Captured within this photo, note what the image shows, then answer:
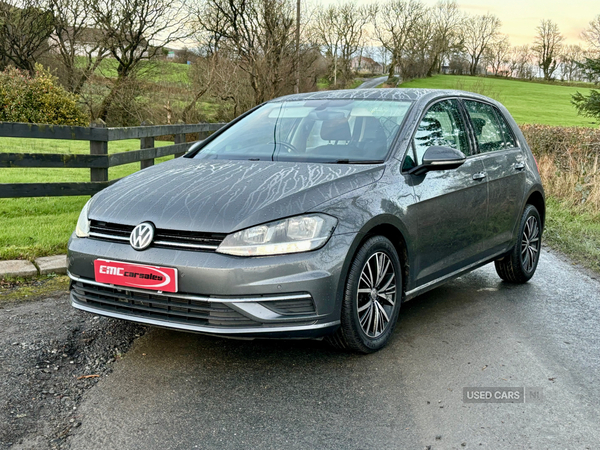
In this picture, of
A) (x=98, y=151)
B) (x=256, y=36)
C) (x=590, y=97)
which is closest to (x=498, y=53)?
(x=256, y=36)

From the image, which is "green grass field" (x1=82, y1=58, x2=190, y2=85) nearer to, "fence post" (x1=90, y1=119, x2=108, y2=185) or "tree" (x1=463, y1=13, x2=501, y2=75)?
"fence post" (x1=90, y1=119, x2=108, y2=185)

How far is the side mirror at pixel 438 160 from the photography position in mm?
4340

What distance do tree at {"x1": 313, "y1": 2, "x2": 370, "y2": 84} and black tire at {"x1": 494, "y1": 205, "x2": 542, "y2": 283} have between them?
5686cm

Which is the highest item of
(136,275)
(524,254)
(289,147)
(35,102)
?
(35,102)

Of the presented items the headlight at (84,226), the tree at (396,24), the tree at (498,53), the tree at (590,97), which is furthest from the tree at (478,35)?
the headlight at (84,226)

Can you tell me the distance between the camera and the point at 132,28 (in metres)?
31.5

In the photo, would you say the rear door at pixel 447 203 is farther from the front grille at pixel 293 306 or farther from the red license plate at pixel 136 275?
the red license plate at pixel 136 275

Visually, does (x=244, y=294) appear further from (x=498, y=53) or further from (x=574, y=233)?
(x=498, y=53)

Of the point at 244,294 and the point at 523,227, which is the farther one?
the point at 523,227

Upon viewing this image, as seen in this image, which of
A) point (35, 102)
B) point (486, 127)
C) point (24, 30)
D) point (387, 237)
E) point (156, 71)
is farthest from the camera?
point (24, 30)

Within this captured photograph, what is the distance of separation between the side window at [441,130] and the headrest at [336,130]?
50 centimetres

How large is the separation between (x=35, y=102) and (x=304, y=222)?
20135mm

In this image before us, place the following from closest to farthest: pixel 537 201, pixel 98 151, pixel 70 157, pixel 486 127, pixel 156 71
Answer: pixel 486 127
pixel 537 201
pixel 70 157
pixel 98 151
pixel 156 71

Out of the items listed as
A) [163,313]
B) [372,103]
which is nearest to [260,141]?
[372,103]
